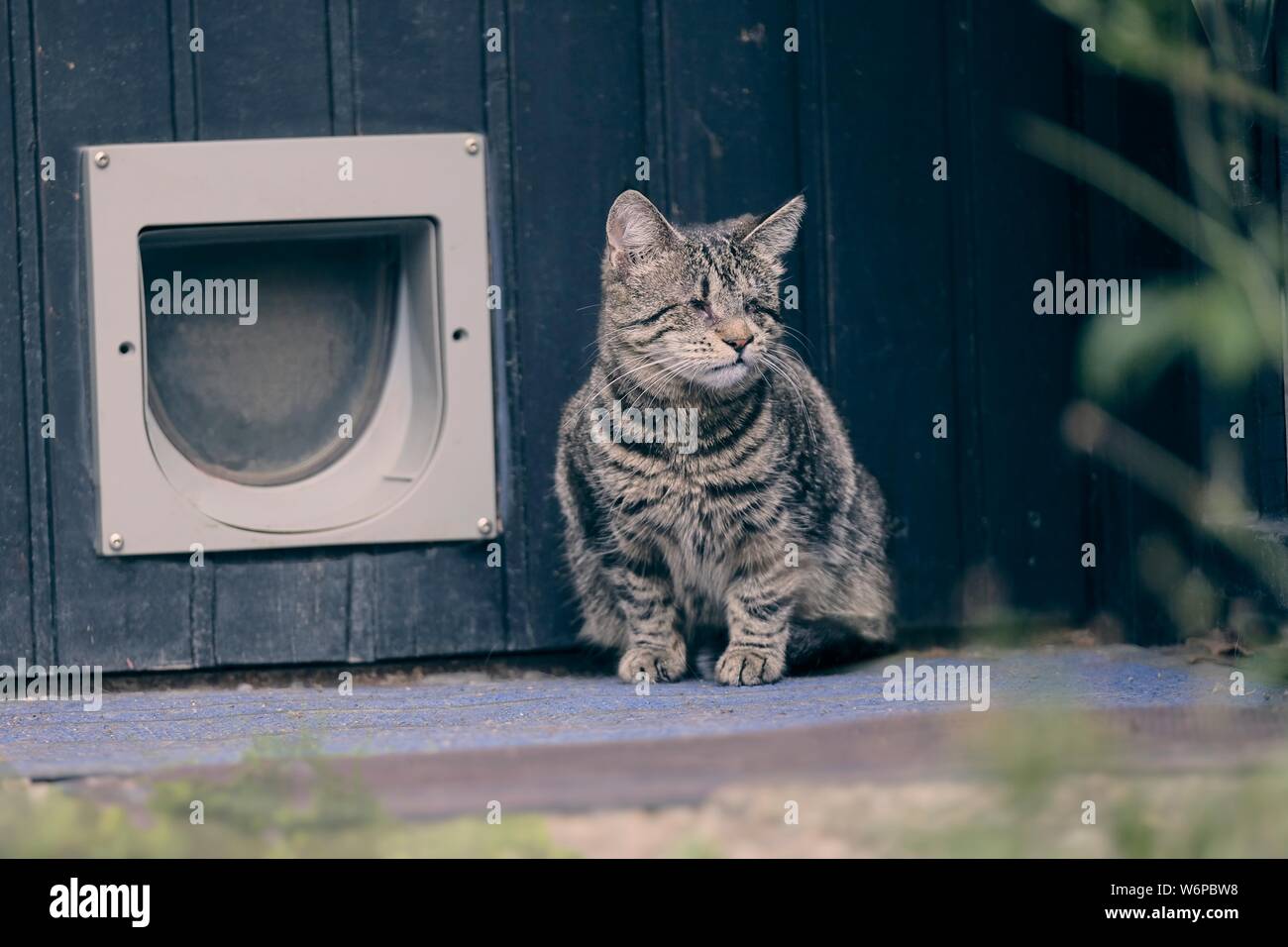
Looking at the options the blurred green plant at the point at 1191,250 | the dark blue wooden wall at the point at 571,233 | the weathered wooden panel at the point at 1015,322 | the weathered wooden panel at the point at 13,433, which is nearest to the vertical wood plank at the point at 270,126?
the dark blue wooden wall at the point at 571,233

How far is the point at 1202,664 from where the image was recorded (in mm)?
2904

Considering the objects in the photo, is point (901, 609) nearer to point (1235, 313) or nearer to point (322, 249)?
point (322, 249)

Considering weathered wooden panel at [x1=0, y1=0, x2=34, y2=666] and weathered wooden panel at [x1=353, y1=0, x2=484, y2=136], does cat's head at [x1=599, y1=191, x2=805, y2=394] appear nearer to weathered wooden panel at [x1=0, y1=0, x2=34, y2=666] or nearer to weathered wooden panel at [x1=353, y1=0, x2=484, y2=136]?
weathered wooden panel at [x1=353, y1=0, x2=484, y2=136]

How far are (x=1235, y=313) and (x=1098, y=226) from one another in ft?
7.03

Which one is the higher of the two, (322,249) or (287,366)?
(322,249)

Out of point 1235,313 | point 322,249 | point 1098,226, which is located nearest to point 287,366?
point 322,249

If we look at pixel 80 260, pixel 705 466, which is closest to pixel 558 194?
pixel 705 466

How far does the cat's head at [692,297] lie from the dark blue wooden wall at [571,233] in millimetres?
235

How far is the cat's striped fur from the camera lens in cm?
301

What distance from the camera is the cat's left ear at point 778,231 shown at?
10.0 ft

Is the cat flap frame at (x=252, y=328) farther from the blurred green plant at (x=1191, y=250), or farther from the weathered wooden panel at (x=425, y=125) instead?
the blurred green plant at (x=1191, y=250)

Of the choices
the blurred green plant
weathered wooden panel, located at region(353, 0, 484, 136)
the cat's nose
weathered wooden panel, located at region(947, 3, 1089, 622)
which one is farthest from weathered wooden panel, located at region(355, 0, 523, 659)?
the blurred green plant

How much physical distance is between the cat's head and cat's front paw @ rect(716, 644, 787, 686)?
22.0 inches

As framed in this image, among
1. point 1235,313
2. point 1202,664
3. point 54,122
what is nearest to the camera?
point 1235,313
